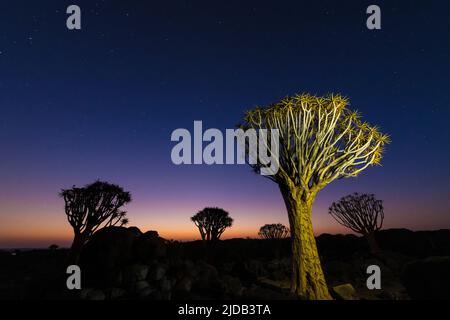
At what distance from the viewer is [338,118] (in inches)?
343

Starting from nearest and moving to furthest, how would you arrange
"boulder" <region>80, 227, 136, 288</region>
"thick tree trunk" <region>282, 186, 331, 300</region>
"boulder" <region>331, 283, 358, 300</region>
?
"thick tree trunk" <region>282, 186, 331, 300</region>
"boulder" <region>331, 283, 358, 300</region>
"boulder" <region>80, 227, 136, 288</region>

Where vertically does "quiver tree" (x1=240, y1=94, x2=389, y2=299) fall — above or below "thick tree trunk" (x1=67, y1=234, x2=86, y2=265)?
above

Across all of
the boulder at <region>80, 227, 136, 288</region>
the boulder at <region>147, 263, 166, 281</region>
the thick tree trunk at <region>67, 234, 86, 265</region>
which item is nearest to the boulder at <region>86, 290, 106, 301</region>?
the boulder at <region>80, 227, 136, 288</region>

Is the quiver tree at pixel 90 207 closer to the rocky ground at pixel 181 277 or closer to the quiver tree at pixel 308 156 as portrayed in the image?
the rocky ground at pixel 181 277

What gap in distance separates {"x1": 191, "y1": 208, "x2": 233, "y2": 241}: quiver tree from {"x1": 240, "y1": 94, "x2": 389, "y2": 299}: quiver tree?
1338 cm

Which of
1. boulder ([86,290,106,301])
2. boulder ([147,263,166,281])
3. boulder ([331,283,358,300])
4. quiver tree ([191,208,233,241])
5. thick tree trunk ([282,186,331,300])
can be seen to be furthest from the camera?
quiver tree ([191,208,233,241])

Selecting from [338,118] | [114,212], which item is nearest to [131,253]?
[114,212]

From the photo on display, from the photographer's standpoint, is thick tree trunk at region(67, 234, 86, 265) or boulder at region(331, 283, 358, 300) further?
thick tree trunk at region(67, 234, 86, 265)

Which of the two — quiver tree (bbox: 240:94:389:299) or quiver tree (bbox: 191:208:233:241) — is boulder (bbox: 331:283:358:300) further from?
quiver tree (bbox: 191:208:233:241)

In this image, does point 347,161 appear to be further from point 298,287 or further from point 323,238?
point 323,238

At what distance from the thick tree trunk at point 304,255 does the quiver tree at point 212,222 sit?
45.7ft

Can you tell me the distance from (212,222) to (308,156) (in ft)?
48.3

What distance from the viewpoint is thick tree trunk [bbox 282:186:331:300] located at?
7.55 meters
